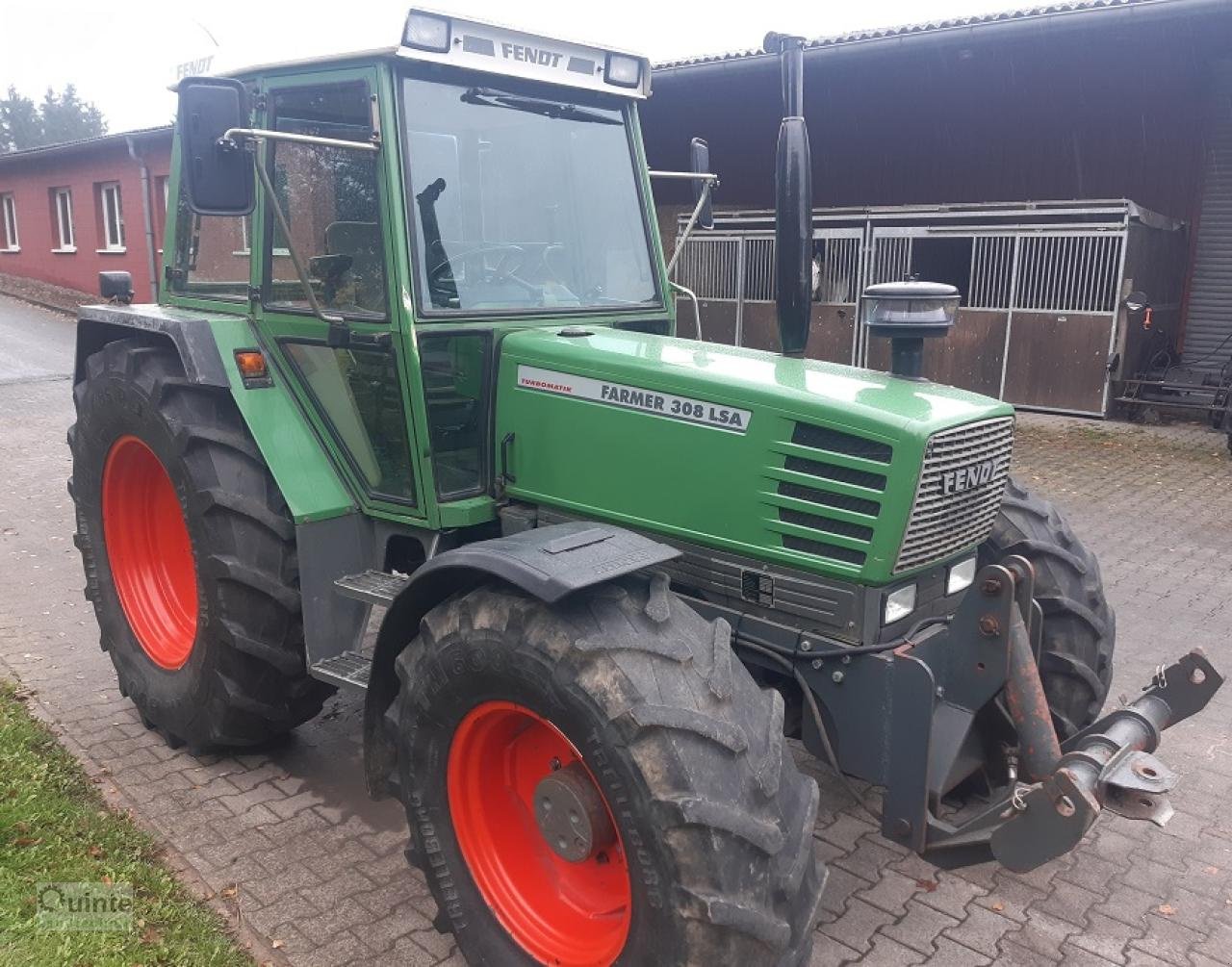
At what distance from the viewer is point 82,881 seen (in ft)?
10.4

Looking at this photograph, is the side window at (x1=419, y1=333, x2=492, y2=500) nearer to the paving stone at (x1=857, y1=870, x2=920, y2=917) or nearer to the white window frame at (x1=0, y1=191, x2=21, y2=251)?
the paving stone at (x1=857, y1=870, x2=920, y2=917)

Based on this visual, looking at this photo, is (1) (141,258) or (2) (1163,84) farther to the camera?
(1) (141,258)

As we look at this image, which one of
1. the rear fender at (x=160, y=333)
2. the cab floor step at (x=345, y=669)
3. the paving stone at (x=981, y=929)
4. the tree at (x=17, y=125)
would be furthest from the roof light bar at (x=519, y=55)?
the tree at (x=17, y=125)

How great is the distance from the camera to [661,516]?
3.06 metres

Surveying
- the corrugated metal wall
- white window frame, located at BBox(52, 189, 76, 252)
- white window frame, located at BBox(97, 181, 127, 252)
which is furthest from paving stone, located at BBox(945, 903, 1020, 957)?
white window frame, located at BBox(52, 189, 76, 252)

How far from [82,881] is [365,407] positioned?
1706 millimetres

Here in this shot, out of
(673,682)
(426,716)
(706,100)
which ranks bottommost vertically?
(426,716)

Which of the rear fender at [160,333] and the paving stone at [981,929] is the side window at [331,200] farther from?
the paving stone at [981,929]

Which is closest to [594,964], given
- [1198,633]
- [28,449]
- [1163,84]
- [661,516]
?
[661,516]

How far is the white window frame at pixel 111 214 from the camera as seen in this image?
21.3 metres

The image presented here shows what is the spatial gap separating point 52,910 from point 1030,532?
330cm

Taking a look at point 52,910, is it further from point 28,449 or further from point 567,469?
point 28,449

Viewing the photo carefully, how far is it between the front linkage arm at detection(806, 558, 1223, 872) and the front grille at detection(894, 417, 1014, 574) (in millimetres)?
219

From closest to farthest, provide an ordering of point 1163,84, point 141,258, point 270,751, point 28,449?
point 270,751, point 28,449, point 1163,84, point 141,258
